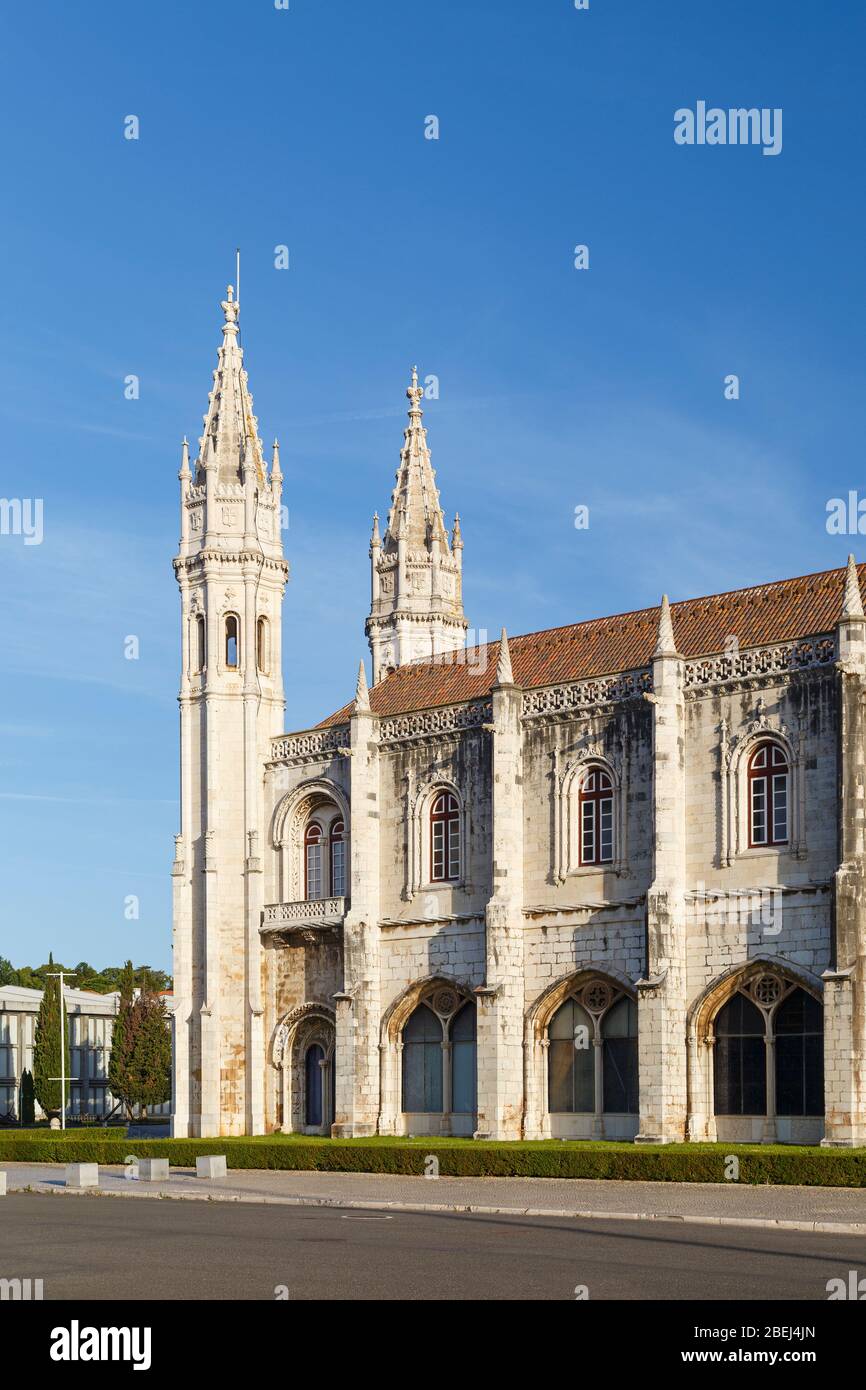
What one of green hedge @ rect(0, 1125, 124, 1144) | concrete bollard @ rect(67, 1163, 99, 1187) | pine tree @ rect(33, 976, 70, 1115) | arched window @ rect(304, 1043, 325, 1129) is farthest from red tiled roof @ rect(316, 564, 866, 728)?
pine tree @ rect(33, 976, 70, 1115)

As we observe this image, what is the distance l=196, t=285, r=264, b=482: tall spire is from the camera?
55.2m

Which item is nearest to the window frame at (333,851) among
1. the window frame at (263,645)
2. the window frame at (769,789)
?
the window frame at (263,645)

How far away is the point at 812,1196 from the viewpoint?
28.9 metres

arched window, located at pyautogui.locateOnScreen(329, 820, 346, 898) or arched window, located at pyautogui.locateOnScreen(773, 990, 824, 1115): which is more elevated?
arched window, located at pyautogui.locateOnScreen(329, 820, 346, 898)

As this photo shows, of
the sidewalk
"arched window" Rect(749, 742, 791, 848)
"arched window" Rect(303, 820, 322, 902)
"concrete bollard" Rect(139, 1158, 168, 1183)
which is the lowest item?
"concrete bollard" Rect(139, 1158, 168, 1183)

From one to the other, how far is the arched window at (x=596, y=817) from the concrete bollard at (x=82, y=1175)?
48.0ft

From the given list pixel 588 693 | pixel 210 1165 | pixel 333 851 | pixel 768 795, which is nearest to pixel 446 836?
pixel 333 851

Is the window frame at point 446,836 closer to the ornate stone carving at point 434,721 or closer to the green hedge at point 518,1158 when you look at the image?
the ornate stone carving at point 434,721

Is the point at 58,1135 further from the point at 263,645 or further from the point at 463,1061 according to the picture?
the point at 263,645

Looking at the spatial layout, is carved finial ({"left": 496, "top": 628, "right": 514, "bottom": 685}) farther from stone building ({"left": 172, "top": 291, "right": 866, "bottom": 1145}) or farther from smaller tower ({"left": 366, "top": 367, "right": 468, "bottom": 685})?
smaller tower ({"left": 366, "top": 367, "right": 468, "bottom": 685})

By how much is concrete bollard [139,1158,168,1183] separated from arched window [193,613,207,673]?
20.1 metres

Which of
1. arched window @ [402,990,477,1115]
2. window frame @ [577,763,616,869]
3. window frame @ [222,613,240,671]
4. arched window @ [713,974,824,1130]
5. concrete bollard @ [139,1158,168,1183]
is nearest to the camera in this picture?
concrete bollard @ [139,1158,168,1183]

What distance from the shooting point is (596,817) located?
1726 inches
